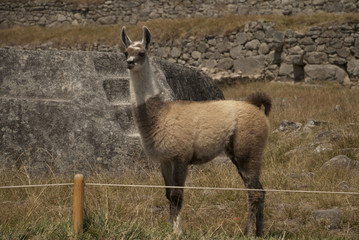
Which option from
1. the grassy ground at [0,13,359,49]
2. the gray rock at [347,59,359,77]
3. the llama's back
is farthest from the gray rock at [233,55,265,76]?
the llama's back

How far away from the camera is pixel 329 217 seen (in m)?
4.94

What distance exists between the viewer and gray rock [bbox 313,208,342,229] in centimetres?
480

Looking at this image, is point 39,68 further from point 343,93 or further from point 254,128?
point 343,93

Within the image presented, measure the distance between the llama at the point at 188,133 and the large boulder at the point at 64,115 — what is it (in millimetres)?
1809

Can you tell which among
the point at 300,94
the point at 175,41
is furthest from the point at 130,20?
the point at 300,94

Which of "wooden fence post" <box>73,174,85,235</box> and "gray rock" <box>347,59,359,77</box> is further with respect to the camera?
"gray rock" <box>347,59,359,77</box>

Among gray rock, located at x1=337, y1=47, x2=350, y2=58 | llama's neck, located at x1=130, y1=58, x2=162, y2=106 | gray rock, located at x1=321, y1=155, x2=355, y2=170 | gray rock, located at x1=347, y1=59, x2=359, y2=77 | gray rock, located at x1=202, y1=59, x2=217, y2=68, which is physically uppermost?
llama's neck, located at x1=130, y1=58, x2=162, y2=106

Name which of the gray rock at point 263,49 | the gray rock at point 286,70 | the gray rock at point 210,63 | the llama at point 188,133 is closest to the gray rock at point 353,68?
the gray rock at point 286,70

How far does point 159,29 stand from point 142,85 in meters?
14.6

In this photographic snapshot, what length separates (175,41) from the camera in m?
18.0

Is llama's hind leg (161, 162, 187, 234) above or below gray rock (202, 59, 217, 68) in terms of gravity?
above

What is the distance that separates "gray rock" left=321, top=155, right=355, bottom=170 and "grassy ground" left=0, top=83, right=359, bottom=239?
0.13 m

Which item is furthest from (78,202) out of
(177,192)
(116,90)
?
(116,90)

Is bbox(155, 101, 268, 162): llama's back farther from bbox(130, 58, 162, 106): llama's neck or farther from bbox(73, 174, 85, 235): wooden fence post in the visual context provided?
bbox(73, 174, 85, 235): wooden fence post
